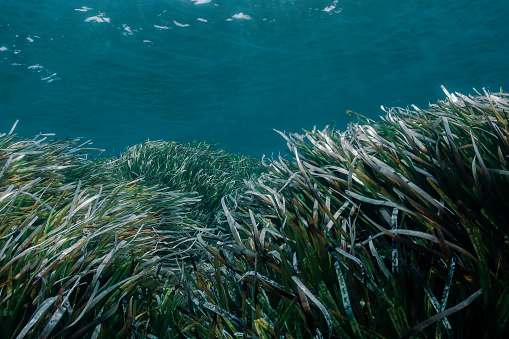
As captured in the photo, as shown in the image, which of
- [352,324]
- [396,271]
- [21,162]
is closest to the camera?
[352,324]

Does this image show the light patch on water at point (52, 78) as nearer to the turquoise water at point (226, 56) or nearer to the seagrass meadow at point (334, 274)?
the turquoise water at point (226, 56)

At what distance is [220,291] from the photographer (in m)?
1.31

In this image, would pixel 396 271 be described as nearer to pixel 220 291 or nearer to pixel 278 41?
pixel 220 291

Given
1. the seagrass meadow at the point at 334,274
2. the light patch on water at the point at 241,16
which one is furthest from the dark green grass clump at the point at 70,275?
the light patch on water at the point at 241,16

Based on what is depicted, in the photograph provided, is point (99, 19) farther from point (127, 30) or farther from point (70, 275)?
point (70, 275)

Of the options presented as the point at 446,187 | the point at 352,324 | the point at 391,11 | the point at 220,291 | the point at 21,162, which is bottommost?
the point at 21,162

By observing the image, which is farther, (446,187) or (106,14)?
(106,14)

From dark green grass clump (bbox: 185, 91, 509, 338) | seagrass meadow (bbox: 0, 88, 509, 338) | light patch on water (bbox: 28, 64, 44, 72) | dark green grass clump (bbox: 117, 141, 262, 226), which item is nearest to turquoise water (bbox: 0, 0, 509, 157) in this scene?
light patch on water (bbox: 28, 64, 44, 72)

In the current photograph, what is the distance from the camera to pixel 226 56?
2725 cm

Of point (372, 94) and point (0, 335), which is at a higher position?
point (0, 335)

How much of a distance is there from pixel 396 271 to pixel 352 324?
0.78 feet

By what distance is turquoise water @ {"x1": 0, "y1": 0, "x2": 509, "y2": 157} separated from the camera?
2073cm

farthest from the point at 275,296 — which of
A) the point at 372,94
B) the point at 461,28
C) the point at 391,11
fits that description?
the point at 372,94

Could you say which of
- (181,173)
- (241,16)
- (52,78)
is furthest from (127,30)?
(181,173)
